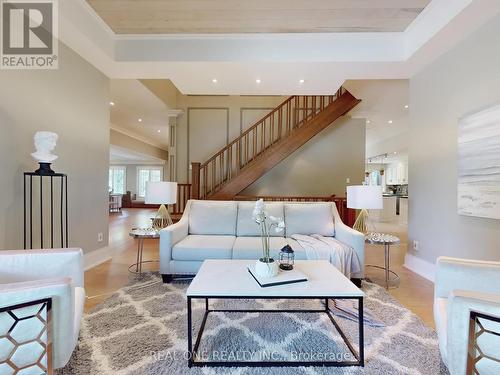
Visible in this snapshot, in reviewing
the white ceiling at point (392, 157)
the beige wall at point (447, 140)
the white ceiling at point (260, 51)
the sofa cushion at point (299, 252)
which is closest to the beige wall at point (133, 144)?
the white ceiling at point (260, 51)

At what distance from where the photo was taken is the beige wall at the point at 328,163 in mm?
6496

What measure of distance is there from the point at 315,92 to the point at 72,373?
4.65m

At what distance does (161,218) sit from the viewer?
347cm

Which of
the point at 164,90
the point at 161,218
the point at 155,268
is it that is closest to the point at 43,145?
the point at 161,218

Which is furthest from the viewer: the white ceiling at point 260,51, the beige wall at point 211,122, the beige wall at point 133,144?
the beige wall at point 133,144

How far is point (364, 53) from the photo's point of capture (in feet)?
10.4

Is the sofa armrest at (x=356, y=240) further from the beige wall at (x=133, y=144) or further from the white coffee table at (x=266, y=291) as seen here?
the beige wall at (x=133, y=144)

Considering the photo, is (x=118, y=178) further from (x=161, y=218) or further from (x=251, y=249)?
(x=251, y=249)

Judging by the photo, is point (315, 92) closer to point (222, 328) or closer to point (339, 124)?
point (339, 124)

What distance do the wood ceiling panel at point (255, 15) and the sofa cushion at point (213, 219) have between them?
2234 mm

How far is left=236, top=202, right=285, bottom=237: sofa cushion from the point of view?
3215mm

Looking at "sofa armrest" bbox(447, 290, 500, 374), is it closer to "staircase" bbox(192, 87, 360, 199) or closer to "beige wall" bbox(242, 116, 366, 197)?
"staircase" bbox(192, 87, 360, 199)

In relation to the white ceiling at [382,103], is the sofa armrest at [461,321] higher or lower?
lower

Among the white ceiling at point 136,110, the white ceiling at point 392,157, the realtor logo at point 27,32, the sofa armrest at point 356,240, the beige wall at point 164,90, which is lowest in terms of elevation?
the sofa armrest at point 356,240
